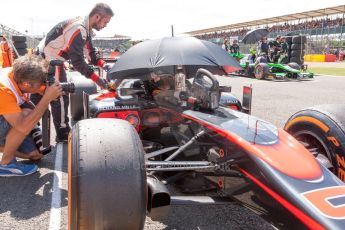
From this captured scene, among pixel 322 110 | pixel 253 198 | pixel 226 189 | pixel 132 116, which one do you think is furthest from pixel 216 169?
pixel 132 116

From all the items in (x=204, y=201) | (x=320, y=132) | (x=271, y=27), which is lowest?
(x=204, y=201)

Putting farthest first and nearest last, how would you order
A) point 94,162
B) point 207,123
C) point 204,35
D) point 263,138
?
1. point 204,35
2. point 207,123
3. point 263,138
4. point 94,162

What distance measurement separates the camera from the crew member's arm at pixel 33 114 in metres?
3.38

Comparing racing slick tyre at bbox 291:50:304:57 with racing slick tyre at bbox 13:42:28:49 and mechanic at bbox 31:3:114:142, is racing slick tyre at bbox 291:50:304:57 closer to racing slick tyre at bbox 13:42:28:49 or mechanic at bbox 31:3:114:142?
racing slick tyre at bbox 13:42:28:49

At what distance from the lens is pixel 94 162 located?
191 centimetres

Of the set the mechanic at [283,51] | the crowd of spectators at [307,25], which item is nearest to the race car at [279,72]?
the mechanic at [283,51]

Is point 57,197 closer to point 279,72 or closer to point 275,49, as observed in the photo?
point 279,72

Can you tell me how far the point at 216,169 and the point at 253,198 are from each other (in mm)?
339

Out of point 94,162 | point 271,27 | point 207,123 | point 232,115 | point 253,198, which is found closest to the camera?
point 94,162

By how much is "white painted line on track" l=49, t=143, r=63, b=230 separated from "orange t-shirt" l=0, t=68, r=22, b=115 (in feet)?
2.56

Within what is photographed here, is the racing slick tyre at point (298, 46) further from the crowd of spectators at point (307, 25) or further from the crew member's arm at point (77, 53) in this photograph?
the crowd of spectators at point (307, 25)

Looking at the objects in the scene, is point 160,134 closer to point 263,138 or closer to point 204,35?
point 263,138

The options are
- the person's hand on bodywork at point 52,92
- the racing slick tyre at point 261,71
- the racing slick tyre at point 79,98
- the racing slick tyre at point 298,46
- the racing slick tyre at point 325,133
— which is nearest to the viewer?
the racing slick tyre at point 325,133

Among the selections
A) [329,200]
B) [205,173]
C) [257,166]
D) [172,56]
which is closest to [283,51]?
[172,56]
